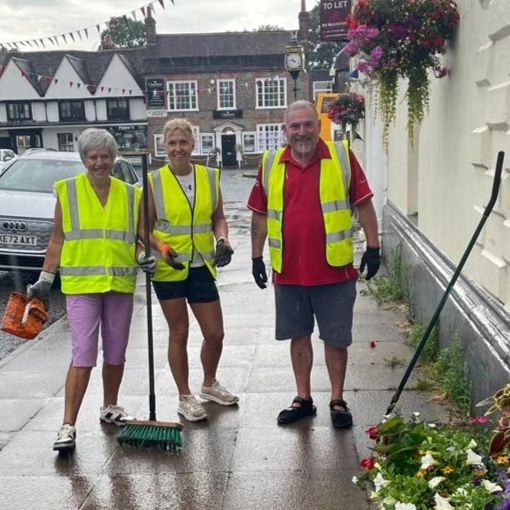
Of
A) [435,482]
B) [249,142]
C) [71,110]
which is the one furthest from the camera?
[71,110]

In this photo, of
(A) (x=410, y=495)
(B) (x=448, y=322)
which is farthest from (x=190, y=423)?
(A) (x=410, y=495)

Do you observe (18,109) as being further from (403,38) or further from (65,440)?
(65,440)

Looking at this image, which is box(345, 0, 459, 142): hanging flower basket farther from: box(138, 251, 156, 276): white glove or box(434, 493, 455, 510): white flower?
box(434, 493, 455, 510): white flower

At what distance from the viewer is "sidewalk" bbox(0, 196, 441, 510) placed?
3717 millimetres

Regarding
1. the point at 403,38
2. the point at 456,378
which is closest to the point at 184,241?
the point at 456,378

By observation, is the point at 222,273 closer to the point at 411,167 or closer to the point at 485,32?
the point at 411,167

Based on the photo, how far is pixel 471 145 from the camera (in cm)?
463

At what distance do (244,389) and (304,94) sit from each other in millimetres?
49092

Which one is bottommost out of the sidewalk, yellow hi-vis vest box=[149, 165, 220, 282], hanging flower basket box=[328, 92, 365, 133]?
the sidewalk

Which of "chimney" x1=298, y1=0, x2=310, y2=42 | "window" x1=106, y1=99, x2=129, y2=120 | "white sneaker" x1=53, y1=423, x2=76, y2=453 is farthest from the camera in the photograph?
"window" x1=106, y1=99, x2=129, y2=120

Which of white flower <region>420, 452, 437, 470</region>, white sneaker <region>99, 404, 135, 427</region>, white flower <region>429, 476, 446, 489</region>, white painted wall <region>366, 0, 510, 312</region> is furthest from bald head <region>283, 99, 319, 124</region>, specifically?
white flower <region>429, 476, 446, 489</region>

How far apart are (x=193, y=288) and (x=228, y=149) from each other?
47.5m

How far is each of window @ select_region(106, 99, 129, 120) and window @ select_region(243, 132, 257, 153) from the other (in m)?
9.07

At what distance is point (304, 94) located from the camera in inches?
2071
